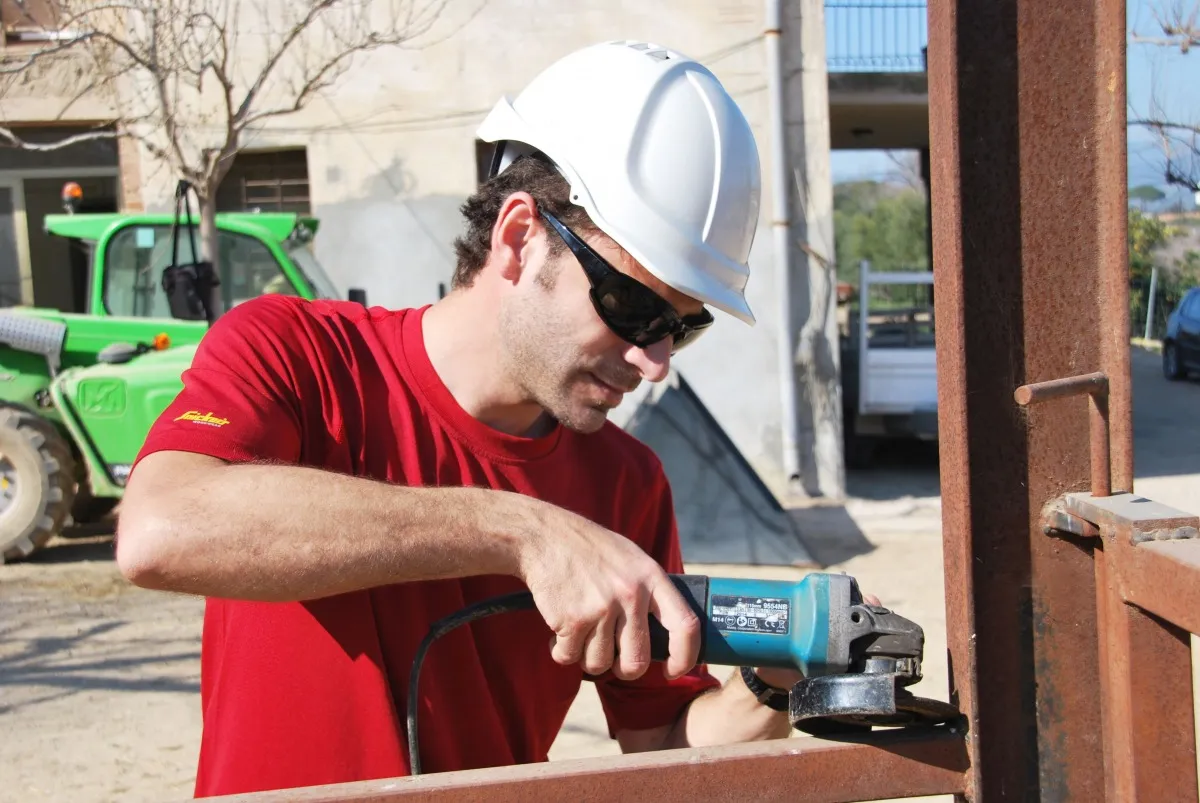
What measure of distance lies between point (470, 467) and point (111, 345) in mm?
6311

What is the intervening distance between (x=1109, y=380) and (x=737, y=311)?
0.65 metres

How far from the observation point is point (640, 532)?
2.00 meters

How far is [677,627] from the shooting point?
4.37ft

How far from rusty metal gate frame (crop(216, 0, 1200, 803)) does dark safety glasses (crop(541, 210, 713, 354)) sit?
1.71 ft

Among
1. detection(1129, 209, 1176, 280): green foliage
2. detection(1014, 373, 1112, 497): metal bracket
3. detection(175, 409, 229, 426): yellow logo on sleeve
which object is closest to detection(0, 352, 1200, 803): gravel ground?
detection(175, 409, 229, 426): yellow logo on sleeve

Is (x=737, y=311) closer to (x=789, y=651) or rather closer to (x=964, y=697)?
(x=789, y=651)

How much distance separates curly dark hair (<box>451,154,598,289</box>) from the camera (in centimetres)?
173

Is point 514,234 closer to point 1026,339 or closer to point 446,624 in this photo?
point 446,624

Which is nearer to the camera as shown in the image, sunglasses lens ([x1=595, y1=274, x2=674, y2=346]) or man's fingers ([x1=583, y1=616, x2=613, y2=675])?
man's fingers ([x1=583, y1=616, x2=613, y2=675])

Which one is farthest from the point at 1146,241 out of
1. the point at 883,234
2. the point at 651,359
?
the point at 651,359

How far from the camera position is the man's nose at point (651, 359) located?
67.3 inches

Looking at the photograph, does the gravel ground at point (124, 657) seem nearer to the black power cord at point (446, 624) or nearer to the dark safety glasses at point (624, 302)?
the black power cord at point (446, 624)

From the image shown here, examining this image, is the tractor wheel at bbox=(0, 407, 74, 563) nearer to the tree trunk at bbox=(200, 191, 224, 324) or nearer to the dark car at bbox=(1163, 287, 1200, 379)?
the tree trunk at bbox=(200, 191, 224, 324)

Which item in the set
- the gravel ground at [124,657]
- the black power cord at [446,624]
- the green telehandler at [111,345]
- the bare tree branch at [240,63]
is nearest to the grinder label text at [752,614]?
the black power cord at [446,624]
